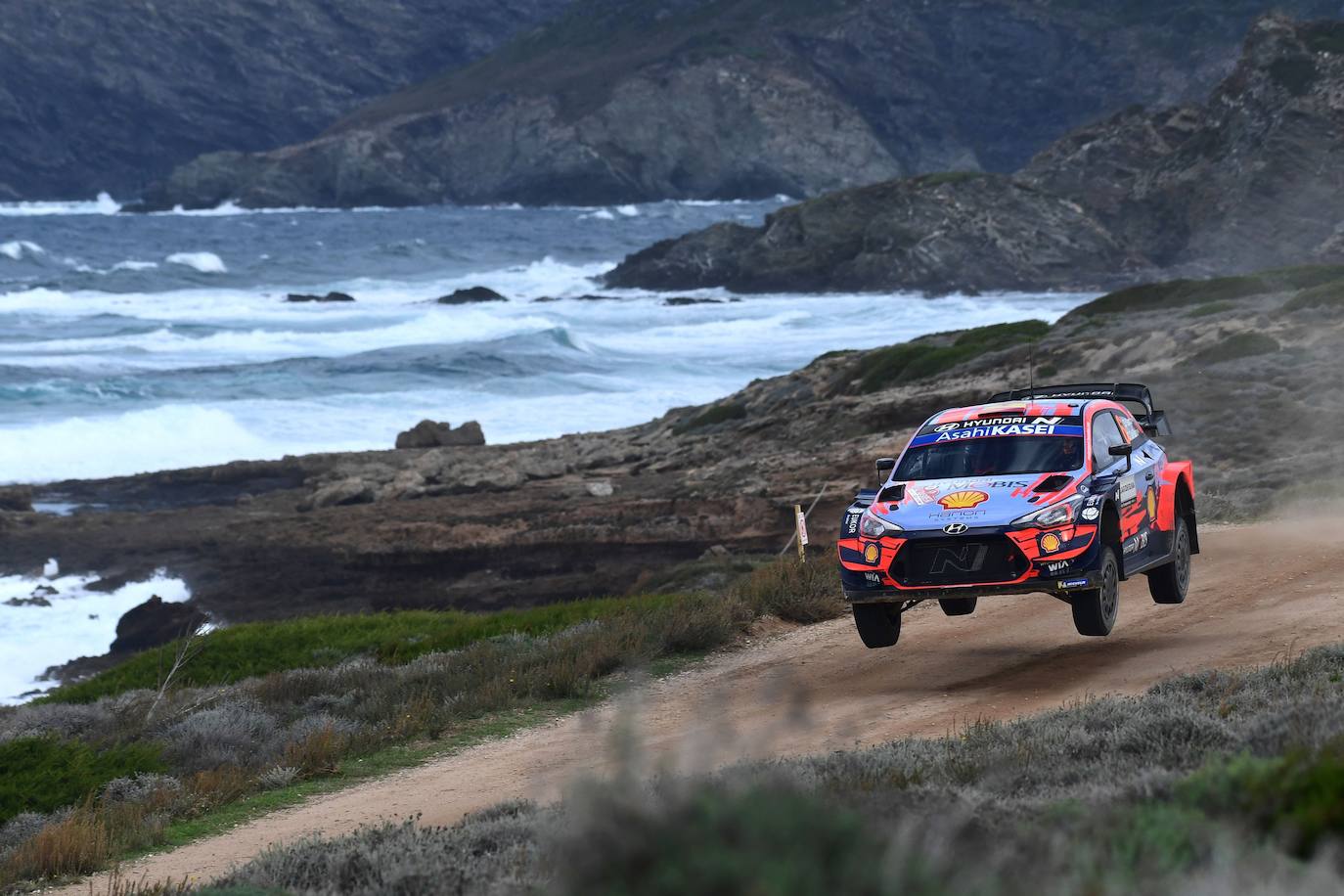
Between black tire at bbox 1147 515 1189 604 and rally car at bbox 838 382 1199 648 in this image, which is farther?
black tire at bbox 1147 515 1189 604

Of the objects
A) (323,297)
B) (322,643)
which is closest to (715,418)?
(322,643)

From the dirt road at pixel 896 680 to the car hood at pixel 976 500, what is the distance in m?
1.35

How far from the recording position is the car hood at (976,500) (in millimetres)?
12070

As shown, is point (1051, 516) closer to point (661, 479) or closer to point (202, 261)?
point (661, 479)

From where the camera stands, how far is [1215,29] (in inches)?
7830

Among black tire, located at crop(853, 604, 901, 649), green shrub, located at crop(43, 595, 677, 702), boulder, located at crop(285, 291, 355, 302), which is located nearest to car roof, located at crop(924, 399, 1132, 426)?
black tire, located at crop(853, 604, 901, 649)

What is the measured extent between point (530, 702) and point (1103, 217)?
82.8 meters

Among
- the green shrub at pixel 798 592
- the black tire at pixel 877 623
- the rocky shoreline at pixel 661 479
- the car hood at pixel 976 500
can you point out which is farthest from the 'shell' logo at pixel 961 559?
the rocky shoreline at pixel 661 479

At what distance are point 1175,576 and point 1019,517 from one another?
3.06 metres

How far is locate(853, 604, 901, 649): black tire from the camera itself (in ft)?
43.8

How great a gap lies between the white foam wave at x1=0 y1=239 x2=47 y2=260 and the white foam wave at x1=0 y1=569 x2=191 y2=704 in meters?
95.3

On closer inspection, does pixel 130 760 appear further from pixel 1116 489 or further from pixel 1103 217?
pixel 1103 217

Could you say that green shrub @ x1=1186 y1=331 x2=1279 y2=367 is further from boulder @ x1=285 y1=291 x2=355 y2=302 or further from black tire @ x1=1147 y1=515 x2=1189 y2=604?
boulder @ x1=285 y1=291 x2=355 y2=302

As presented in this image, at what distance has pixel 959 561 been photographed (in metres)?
12.0
